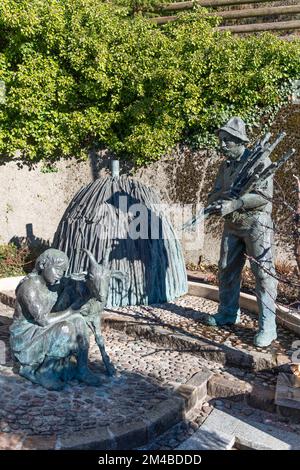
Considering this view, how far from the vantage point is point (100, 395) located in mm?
3395

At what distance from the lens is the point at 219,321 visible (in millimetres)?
4895

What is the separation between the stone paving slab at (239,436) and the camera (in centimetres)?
298

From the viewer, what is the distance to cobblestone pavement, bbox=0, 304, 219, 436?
3.00 metres

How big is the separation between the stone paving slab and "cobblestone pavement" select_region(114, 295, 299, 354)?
3.43 ft

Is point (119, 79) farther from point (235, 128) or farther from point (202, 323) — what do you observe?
point (202, 323)

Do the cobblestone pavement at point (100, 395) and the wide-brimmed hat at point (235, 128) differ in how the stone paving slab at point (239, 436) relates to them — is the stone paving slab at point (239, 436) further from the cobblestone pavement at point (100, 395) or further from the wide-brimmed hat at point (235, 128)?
the wide-brimmed hat at point (235, 128)

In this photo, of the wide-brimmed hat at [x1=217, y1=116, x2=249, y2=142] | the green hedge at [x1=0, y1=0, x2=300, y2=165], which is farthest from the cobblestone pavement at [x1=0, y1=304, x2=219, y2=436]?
the green hedge at [x1=0, y1=0, x2=300, y2=165]

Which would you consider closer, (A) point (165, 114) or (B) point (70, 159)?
(A) point (165, 114)

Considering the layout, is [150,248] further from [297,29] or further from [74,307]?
[297,29]

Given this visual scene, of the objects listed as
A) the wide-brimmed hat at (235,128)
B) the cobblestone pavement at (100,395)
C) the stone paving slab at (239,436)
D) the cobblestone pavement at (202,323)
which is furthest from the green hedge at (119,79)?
the stone paving slab at (239,436)

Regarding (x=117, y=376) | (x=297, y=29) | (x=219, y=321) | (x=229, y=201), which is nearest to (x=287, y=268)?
(x=219, y=321)

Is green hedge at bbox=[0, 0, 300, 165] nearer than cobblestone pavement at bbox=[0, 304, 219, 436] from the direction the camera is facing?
No

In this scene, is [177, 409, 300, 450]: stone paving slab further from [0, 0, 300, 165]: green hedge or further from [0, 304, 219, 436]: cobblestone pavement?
[0, 0, 300, 165]: green hedge

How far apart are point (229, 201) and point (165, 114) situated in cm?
498
